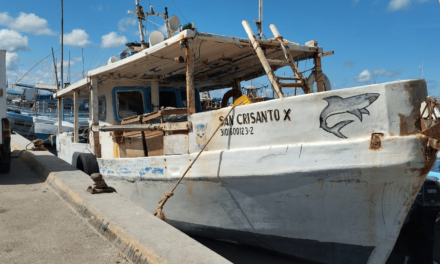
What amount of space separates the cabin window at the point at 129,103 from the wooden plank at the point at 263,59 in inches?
123

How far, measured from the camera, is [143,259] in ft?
9.32

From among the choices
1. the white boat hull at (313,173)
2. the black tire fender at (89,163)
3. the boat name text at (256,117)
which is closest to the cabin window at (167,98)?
the black tire fender at (89,163)

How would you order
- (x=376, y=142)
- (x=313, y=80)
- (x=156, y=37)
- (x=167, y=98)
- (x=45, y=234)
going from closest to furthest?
(x=376, y=142)
(x=45, y=234)
(x=313, y=80)
(x=156, y=37)
(x=167, y=98)

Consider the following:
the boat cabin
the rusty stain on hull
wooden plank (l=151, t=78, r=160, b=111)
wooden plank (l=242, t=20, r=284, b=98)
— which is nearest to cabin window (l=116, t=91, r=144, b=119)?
the boat cabin

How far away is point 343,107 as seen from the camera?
141 inches

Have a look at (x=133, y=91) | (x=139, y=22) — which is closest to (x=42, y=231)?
(x=133, y=91)

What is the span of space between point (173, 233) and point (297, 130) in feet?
5.33

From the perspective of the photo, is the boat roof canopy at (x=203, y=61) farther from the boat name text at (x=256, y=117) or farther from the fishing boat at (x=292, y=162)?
the boat name text at (x=256, y=117)

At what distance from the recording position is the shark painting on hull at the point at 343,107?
3.46m

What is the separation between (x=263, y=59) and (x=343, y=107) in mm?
1502

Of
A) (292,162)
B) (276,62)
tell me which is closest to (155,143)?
(276,62)

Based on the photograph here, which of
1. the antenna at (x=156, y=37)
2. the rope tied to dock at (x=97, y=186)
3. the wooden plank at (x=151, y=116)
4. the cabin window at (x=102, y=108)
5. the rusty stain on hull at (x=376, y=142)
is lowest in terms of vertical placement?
the rope tied to dock at (x=97, y=186)

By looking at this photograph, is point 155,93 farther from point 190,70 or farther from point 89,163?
point 190,70

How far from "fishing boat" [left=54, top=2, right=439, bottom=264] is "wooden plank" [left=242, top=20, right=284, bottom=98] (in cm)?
2
